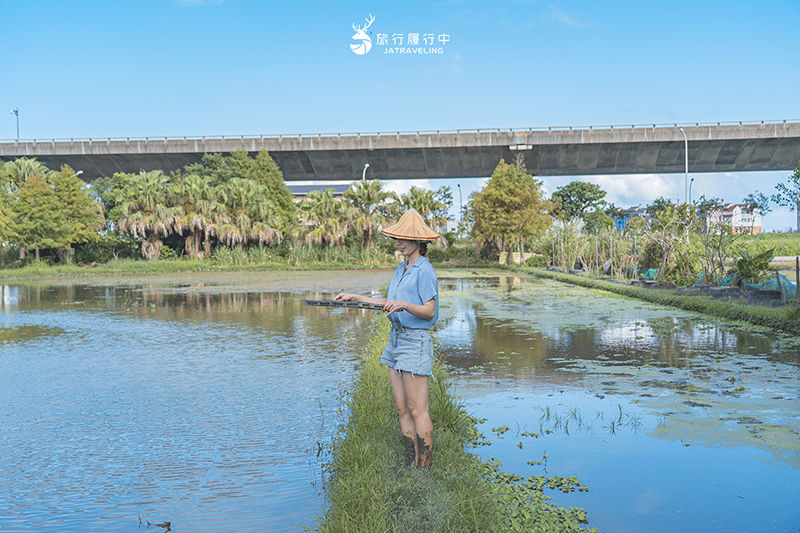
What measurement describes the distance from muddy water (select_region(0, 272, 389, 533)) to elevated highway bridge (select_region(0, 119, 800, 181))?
4436cm

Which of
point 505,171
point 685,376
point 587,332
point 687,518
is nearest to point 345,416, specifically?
point 687,518

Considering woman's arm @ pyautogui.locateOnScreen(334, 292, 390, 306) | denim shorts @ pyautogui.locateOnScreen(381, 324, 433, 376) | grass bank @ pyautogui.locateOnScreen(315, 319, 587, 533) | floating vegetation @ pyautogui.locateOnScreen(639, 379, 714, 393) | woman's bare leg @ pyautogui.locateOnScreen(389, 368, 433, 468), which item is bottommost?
floating vegetation @ pyautogui.locateOnScreen(639, 379, 714, 393)

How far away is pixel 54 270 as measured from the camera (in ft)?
133

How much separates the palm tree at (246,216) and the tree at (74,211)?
882 cm

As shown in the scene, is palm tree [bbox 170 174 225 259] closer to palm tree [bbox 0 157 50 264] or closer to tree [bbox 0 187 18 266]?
palm tree [bbox 0 157 50 264]

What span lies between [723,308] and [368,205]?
35450 mm

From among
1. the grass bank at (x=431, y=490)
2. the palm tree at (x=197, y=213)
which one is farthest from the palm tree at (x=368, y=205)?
the grass bank at (x=431, y=490)

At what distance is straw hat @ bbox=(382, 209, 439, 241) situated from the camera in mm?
4215

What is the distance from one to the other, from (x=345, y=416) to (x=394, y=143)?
51244 mm

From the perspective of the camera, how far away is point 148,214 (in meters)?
45.9

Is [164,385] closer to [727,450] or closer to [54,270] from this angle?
[727,450]

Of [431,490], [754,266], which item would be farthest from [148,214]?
[431,490]

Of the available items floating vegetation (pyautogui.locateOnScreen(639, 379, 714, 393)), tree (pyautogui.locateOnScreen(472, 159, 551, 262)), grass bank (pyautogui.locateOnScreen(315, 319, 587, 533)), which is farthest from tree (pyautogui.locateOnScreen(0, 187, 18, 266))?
grass bank (pyautogui.locateOnScreen(315, 319, 587, 533))

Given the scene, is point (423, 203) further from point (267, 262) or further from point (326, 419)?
point (326, 419)
